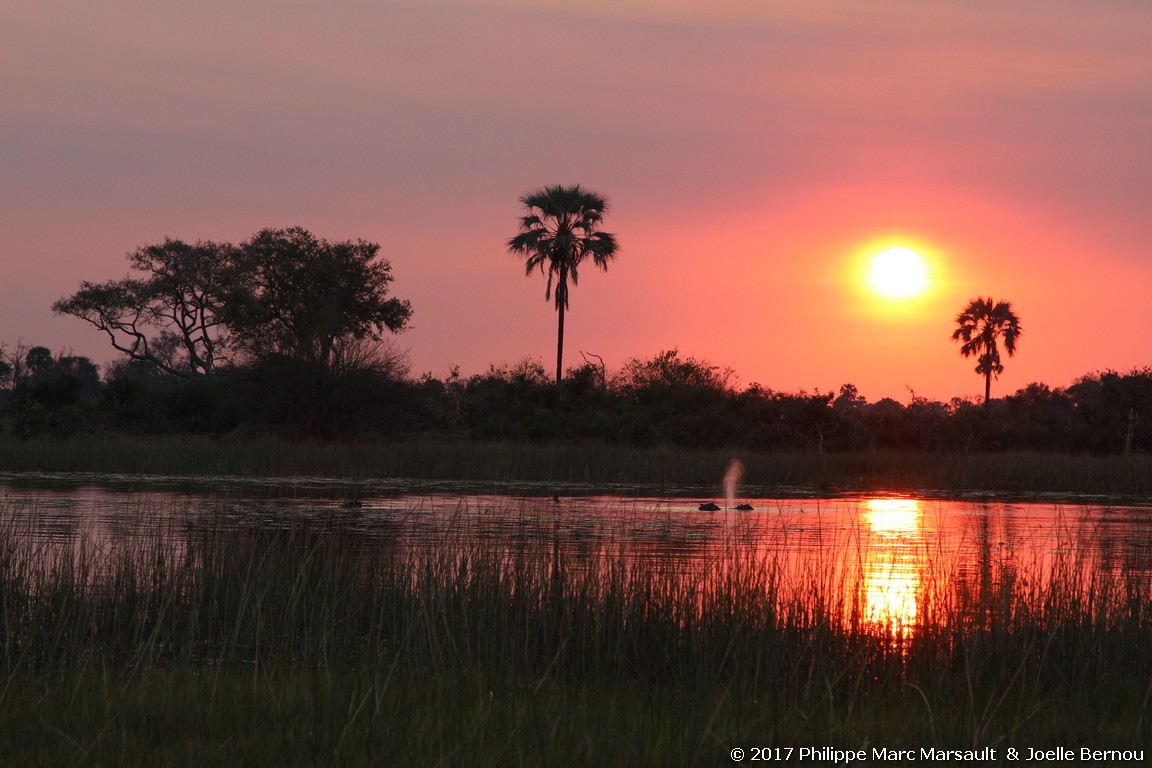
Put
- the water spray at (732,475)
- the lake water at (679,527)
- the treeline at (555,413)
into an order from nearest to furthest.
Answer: the lake water at (679,527) → the water spray at (732,475) → the treeline at (555,413)

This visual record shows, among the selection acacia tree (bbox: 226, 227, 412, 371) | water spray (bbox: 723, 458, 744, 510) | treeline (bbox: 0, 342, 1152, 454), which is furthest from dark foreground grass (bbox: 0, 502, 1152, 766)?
acacia tree (bbox: 226, 227, 412, 371)

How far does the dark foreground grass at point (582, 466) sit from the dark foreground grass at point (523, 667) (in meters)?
17.3

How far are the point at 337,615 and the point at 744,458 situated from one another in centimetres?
2144

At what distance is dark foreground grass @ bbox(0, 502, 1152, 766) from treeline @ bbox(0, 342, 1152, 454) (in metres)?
26.6

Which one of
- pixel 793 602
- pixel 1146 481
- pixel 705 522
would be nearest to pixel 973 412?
pixel 1146 481

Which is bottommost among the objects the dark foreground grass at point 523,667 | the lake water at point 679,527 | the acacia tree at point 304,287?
the dark foreground grass at point 523,667

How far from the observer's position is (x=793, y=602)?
27.5ft

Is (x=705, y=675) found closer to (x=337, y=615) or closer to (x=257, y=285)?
(x=337, y=615)

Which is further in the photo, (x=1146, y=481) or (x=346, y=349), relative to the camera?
(x=346, y=349)

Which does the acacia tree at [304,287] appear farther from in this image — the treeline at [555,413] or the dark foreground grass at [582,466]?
the dark foreground grass at [582,466]

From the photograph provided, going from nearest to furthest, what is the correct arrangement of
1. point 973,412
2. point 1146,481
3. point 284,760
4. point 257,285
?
point 284,760 → point 1146,481 → point 973,412 → point 257,285

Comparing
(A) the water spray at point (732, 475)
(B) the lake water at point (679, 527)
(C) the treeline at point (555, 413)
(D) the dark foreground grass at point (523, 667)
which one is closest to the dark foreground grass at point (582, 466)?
(A) the water spray at point (732, 475)

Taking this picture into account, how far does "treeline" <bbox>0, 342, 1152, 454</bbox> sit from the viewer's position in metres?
36.5

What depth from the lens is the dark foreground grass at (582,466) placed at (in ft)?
89.6
